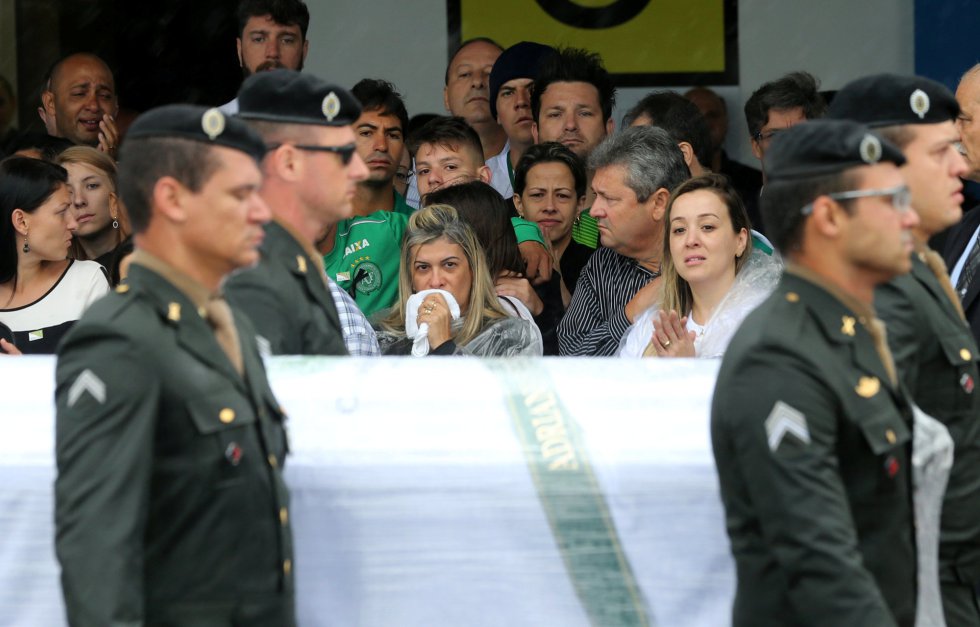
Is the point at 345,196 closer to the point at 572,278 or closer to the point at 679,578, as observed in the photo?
the point at 679,578

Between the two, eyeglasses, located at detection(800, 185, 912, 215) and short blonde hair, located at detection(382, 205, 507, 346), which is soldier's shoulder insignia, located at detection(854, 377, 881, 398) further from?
short blonde hair, located at detection(382, 205, 507, 346)

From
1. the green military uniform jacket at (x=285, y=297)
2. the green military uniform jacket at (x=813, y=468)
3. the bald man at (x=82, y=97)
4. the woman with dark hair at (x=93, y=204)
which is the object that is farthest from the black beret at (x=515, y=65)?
the green military uniform jacket at (x=813, y=468)

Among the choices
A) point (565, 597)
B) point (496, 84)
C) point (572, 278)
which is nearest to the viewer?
point (565, 597)

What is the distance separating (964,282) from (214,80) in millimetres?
4904

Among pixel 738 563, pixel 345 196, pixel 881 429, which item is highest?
→ pixel 345 196

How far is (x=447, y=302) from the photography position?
170 inches

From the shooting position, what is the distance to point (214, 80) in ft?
26.3

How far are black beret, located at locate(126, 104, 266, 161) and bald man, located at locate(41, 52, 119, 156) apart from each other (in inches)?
164

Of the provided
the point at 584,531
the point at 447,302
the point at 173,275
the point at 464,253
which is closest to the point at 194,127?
the point at 173,275

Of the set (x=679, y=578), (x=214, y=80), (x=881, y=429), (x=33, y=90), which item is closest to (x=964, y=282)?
(x=679, y=578)

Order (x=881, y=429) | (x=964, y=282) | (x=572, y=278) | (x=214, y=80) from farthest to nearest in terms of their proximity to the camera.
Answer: (x=214, y=80) → (x=572, y=278) → (x=964, y=282) → (x=881, y=429)

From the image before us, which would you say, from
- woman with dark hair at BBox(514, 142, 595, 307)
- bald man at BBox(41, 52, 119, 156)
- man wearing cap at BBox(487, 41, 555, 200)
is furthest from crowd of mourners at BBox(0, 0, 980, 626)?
bald man at BBox(41, 52, 119, 156)

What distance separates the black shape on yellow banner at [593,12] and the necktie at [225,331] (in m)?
5.01

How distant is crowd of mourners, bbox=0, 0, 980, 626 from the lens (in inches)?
92.7
